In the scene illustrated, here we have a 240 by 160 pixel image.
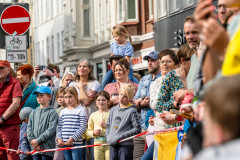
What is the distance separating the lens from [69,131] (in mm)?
10914

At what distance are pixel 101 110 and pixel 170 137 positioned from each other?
353cm

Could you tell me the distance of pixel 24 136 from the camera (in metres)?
11.9

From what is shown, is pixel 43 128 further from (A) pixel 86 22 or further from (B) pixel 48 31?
(B) pixel 48 31

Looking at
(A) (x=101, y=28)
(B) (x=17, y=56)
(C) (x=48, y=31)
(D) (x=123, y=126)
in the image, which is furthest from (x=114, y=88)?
(C) (x=48, y=31)

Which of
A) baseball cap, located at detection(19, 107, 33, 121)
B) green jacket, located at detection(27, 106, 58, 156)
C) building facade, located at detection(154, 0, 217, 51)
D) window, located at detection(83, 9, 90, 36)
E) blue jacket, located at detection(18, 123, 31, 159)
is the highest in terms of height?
window, located at detection(83, 9, 90, 36)

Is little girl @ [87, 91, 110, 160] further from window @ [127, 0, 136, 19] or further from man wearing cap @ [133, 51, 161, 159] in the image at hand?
window @ [127, 0, 136, 19]

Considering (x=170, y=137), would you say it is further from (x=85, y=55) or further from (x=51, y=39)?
(x=51, y=39)

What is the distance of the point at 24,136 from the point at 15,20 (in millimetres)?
4189

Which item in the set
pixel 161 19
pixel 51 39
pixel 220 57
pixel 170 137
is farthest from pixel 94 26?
pixel 220 57

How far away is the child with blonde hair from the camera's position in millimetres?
9500

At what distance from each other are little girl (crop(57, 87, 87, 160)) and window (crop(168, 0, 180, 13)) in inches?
542

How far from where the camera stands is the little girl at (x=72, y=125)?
10852mm

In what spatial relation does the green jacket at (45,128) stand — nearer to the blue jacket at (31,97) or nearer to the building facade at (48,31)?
the blue jacket at (31,97)

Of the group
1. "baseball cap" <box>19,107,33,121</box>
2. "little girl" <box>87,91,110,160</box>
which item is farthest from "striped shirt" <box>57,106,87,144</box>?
"baseball cap" <box>19,107,33,121</box>
